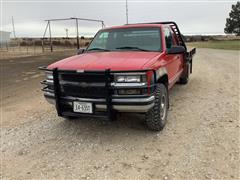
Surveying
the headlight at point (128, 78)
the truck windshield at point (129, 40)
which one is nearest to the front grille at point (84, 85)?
the headlight at point (128, 78)

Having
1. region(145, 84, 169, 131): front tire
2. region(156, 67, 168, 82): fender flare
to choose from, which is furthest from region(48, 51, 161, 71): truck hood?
region(145, 84, 169, 131): front tire

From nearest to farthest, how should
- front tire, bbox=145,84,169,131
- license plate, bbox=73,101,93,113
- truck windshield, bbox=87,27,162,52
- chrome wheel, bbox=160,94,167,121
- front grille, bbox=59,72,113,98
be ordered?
front grille, bbox=59,72,113,98, license plate, bbox=73,101,93,113, front tire, bbox=145,84,169,131, chrome wheel, bbox=160,94,167,121, truck windshield, bbox=87,27,162,52

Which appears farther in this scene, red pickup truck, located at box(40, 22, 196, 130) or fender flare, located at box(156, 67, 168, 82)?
fender flare, located at box(156, 67, 168, 82)

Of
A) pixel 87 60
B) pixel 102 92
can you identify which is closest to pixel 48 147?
pixel 102 92

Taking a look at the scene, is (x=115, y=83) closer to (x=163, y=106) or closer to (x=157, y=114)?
(x=157, y=114)

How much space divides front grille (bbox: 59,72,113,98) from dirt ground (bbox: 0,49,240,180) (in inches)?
30.8

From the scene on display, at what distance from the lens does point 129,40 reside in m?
5.49

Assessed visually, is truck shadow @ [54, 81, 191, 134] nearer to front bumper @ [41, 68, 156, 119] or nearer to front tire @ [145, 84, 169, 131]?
front tire @ [145, 84, 169, 131]

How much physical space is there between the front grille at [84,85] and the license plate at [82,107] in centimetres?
12

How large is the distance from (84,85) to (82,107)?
36 cm

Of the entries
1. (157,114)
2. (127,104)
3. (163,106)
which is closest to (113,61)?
(127,104)

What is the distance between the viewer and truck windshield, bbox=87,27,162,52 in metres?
5.30

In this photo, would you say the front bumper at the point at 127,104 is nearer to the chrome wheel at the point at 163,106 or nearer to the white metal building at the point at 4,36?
the chrome wheel at the point at 163,106

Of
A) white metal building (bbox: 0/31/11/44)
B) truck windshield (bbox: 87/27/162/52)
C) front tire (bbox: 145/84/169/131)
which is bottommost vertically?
front tire (bbox: 145/84/169/131)
